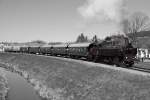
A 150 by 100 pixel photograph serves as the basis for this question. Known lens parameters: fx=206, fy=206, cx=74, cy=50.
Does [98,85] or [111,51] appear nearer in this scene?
[98,85]

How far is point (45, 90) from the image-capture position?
28.7 meters

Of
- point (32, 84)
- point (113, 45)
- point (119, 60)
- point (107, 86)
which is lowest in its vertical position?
point (32, 84)

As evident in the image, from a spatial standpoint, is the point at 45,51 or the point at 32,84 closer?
the point at 32,84

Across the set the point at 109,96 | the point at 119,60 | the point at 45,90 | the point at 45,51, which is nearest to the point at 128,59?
the point at 119,60

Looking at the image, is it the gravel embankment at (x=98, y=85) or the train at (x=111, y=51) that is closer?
the gravel embankment at (x=98, y=85)

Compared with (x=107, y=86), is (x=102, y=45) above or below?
above

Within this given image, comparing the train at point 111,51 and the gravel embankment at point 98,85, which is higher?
the train at point 111,51

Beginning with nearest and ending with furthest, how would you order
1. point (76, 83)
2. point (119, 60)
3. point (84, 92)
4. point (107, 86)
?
point (107, 86)
point (84, 92)
point (76, 83)
point (119, 60)

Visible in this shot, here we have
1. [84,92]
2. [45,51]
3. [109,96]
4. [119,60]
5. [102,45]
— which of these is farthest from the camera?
[45,51]

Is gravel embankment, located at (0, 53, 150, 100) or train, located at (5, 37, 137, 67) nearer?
gravel embankment, located at (0, 53, 150, 100)

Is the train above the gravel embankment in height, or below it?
above

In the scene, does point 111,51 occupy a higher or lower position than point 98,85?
higher

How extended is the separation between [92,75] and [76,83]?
2.37 m

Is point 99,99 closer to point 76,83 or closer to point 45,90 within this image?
point 76,83
